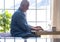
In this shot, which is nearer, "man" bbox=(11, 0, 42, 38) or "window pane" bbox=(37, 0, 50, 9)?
"man" bbox=(11, 0, 42, 38)

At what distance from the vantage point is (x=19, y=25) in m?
2.18

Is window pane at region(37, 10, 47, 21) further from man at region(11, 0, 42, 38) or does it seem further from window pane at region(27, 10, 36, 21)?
man at region(11, 0, 42, 38)

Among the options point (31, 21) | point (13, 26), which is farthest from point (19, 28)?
point (31, 21)

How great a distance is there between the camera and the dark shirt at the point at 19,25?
2.16m

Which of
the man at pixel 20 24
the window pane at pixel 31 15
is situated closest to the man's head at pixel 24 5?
the man at pixel 20 24

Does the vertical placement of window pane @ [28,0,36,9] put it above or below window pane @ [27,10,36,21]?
above

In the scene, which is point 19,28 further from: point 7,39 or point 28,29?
point 7,39

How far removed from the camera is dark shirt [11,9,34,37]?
216 centimetres

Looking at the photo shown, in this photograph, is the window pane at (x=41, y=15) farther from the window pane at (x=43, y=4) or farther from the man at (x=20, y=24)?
the man at (x=20, y=24)

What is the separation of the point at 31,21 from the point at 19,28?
0.78ft

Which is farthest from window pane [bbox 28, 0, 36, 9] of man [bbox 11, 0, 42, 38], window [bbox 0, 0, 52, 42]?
man [bbox 11, 0, 42, 38]

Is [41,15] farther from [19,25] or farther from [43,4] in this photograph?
[19,25]

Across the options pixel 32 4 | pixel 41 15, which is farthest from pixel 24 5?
pixel 41 15

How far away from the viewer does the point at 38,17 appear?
237cm
